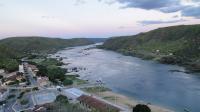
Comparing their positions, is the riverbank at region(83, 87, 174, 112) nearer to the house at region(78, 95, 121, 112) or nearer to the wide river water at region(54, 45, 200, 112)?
the wide river water at region(54, 45, 200, 112)

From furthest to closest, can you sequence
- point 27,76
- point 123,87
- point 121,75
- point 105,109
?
point 121,75
point 27,76
point 123,87
point 105,109

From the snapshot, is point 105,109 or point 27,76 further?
point 27,76

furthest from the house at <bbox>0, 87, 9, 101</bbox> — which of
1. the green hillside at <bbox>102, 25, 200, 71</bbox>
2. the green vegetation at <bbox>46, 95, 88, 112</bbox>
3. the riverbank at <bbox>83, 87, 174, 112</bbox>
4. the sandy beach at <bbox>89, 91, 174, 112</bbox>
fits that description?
the green hillside at <bbox>102, 25, 200, 71</bbox>

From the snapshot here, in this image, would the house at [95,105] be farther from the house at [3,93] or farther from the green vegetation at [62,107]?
the house at [3,93]

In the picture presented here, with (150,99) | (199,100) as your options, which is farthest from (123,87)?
(199,100)

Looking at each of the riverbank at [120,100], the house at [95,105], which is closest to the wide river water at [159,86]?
the riverbank at [120,100]

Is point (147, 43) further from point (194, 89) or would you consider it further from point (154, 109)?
point (154, 109)
